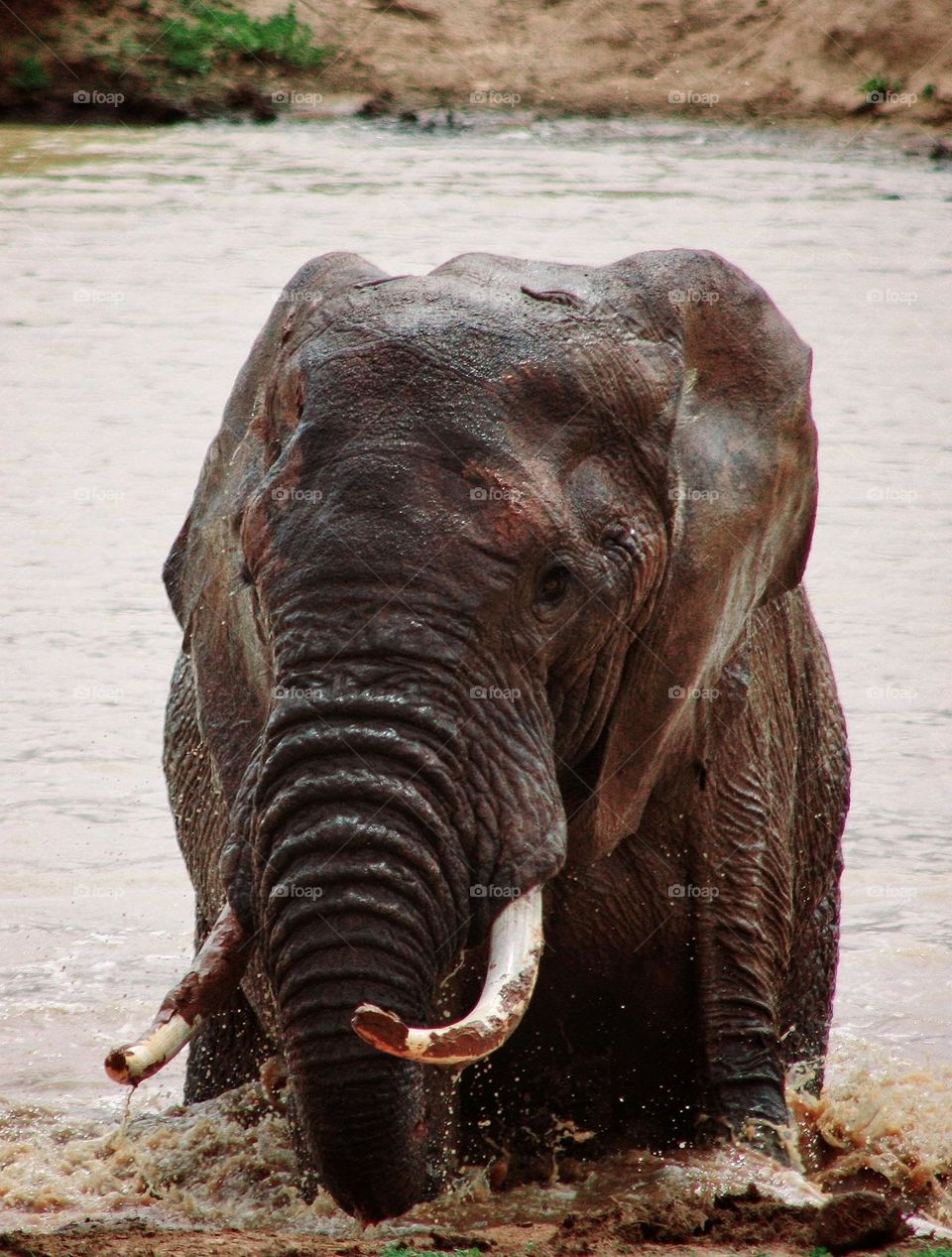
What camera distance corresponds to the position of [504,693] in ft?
13.5

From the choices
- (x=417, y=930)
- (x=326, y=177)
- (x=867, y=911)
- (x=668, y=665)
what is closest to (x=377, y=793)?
(x=417, y=930)

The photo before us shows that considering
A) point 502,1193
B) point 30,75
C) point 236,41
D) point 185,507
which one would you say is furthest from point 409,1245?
point 236,41

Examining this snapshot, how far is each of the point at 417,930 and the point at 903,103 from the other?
31.6 m

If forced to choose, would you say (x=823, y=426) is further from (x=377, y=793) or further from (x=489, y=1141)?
(x=377, y=793)

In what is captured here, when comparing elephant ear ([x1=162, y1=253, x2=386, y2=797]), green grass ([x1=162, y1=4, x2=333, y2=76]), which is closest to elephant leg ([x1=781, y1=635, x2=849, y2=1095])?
elephant ear ([x1=162, y1=253, x2=386, y2=797])

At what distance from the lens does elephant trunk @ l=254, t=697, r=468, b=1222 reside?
12.4 ft

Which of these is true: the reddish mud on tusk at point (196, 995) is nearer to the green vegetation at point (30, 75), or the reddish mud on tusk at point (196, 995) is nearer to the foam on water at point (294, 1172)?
the foam on water at point (294, 1172)

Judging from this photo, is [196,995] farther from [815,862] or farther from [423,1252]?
[815,862]

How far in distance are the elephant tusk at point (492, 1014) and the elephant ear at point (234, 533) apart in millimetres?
787

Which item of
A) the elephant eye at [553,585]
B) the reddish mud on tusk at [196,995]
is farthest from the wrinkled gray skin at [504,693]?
the reddish mud on tusk at [196,995]

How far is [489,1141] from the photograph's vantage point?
5250mm

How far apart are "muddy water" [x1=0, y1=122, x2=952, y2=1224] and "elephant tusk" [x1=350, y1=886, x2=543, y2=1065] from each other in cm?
118

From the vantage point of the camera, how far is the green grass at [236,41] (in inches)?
1383

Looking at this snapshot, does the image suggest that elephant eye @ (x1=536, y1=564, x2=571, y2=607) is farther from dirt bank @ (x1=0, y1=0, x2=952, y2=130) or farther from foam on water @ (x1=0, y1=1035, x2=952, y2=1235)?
dirt bank @ (x1=0, y1=0, x2=952, y2=130)
